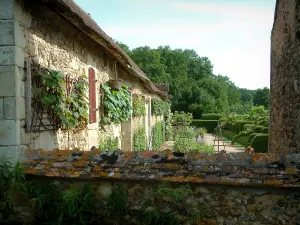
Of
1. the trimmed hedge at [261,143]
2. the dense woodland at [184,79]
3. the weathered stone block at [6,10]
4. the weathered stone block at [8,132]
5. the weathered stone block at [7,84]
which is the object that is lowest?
the trimmed hedge at [261,143]

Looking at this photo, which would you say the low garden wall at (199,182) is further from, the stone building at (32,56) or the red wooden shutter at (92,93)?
the red wooden shutter at (92,93)

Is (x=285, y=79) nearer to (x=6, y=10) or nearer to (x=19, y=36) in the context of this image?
(x=19, y=36)

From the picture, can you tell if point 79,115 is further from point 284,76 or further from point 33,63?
point 284,76

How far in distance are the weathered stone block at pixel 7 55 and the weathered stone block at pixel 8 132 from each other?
78 cm

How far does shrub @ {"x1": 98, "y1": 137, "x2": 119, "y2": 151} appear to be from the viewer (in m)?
7.68

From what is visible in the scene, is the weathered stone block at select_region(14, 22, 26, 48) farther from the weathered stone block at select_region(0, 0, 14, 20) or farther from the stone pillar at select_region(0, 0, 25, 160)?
the weathered stone block at select_region(0, 0, 14, 20)

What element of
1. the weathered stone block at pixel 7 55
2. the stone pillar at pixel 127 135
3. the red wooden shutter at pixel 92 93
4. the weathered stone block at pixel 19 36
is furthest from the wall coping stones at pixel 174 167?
the stone pillar at pixel 127 135

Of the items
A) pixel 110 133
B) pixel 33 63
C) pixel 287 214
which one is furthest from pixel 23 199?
pixel 110 133

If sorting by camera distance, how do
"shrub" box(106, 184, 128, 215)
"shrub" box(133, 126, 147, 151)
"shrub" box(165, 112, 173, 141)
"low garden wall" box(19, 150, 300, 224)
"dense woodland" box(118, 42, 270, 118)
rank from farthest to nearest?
"dense woodland" box(118, 42, 270, 118)
"shrub" box(165, 112, 173, 141)
"shrub" box(133, 126, 147, 151)
"shrub" box(106, 184, 128, 215)
"low garden wall" box(19, 150, 300, 224)

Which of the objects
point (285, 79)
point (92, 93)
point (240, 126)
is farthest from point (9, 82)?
point (240, 126)

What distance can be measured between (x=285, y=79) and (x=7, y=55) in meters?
5.03

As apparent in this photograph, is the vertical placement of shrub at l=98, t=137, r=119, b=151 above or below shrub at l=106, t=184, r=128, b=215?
above

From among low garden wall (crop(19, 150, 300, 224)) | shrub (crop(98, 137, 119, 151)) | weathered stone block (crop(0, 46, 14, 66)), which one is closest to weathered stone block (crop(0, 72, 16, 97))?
weathered stone block (crop(0, 46, 14, 66))

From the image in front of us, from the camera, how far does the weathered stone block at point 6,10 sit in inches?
156
